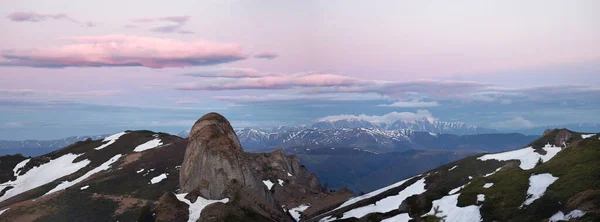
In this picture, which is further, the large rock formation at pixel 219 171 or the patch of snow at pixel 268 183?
the patch of snow at pixel 268 183

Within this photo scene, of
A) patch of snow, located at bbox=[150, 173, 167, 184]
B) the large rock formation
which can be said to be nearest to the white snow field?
patch of snow, located at bbox=[150, 173, 167, 184]

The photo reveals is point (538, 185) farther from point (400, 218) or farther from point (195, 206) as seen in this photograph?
point (195, 206)

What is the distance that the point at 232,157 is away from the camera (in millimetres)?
106188

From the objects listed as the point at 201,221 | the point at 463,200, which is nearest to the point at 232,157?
the point at 201,221

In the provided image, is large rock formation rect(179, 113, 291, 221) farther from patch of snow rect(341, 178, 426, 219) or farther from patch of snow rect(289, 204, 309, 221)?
patch of snow rect(289, 204, 309, 221)

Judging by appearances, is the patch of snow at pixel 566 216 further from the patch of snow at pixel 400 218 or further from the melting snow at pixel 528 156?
the melting snow at pixel 528 156

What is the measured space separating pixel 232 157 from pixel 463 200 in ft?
176

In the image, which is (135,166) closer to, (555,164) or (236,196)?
(236,196)

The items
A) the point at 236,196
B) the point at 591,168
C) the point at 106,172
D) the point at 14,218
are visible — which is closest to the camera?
the point at 591,168

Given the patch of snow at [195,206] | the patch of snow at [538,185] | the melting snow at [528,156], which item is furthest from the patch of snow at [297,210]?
the patch of snow at [538,185]

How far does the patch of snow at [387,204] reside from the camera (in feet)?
394

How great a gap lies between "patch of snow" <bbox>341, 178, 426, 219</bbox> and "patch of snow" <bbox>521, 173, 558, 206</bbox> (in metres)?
47.3

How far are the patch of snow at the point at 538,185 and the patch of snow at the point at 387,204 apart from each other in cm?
4730

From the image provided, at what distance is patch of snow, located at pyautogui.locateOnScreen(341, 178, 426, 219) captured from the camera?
394ft
